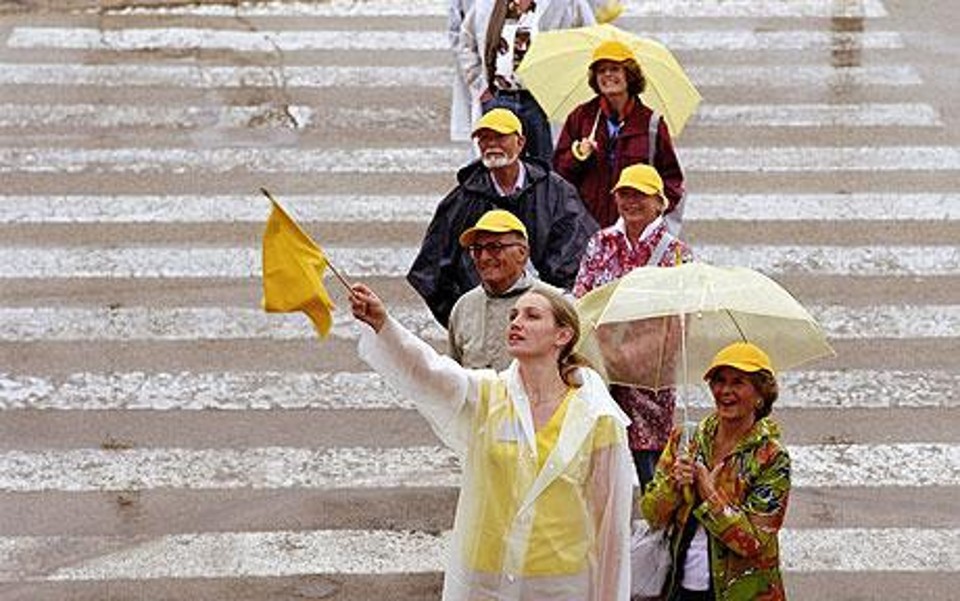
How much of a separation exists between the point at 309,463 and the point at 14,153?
4.88 metres

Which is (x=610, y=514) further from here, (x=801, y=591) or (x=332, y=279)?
(x=332, y=279)

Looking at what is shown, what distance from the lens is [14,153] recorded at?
1469 cm

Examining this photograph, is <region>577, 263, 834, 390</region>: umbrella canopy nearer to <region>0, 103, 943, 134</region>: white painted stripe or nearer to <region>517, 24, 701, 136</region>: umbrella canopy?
<region>517, 24, 701, 136</region>: umbrella canopy

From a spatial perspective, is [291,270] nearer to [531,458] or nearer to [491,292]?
[531,458]

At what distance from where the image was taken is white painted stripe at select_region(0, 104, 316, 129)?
15.2 meters

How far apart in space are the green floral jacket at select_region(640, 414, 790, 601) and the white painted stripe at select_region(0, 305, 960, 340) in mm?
5071

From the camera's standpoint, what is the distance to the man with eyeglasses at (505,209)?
31.1 feet

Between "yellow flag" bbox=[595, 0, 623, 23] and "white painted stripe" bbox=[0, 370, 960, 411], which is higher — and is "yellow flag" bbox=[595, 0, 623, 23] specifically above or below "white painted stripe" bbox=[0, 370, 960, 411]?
above

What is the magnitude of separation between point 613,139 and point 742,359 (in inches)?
135

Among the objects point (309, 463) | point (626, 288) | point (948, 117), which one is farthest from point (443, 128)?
point (626, 288)

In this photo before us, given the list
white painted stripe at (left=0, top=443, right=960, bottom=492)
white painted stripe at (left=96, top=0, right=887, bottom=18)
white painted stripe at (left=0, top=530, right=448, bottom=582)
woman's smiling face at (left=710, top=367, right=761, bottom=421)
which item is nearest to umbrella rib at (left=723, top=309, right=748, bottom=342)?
woman's smiling face at (left=710, top=367, right=761, bottom=421)

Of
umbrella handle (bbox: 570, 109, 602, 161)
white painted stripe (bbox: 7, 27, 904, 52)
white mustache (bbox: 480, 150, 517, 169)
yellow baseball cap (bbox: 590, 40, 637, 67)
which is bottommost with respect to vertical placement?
white painted stripe (bbox: 7, 27, 904, 52)

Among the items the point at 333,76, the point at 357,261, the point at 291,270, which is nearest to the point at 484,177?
the point at 291,270

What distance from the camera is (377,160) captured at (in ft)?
A: 48.1
